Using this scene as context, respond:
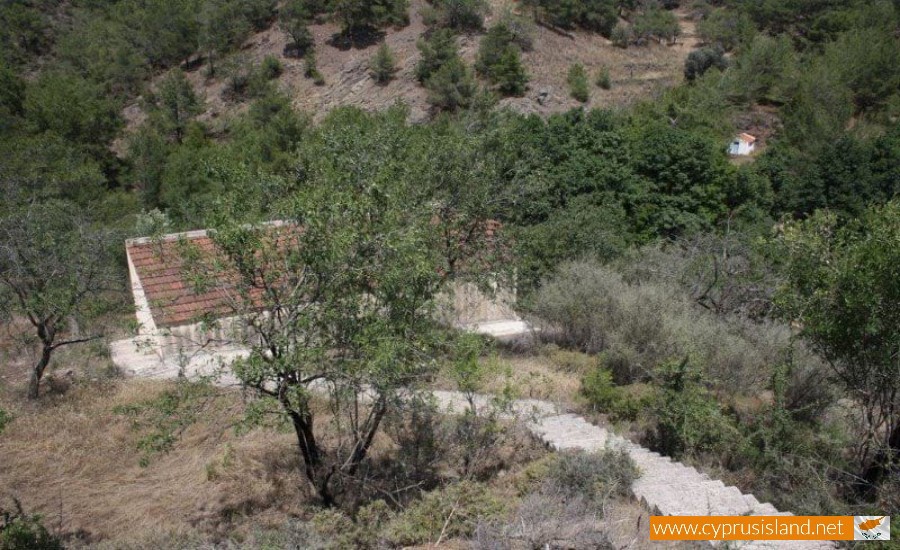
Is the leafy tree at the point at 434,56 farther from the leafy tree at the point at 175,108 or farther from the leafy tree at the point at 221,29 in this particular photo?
the leafy tree at the point at 221,29

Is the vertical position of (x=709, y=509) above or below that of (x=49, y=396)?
above

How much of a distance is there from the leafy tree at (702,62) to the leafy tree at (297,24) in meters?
24.0

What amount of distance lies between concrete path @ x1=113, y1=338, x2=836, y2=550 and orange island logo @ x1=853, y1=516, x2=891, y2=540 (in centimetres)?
31

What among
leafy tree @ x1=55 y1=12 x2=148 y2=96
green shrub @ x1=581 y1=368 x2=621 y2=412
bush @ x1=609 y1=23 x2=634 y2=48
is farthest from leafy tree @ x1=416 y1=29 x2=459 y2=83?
green shrub @ x1=581 y1=368 x2=621 y2=412

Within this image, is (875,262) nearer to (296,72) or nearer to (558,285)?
(558,285)

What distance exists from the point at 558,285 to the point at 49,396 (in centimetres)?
984

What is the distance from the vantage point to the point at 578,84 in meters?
36.1

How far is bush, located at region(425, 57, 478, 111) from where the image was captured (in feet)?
109

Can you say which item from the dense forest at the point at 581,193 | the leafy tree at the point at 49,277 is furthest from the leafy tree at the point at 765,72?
the leafy tree at the point at 49,277

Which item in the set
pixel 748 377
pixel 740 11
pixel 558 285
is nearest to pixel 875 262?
pixel 748 377

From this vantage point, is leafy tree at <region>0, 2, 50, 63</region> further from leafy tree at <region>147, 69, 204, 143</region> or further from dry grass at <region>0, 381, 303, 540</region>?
dry grass at <region>0, 381, 303, 540</region>

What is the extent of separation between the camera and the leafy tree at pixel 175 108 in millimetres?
35969

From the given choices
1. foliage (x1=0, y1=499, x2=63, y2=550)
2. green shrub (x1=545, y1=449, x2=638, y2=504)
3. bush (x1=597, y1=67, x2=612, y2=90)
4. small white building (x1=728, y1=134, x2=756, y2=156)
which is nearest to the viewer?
foliage (x1=0, y1=499, x2=63, y2=550)

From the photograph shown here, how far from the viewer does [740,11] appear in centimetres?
4647
